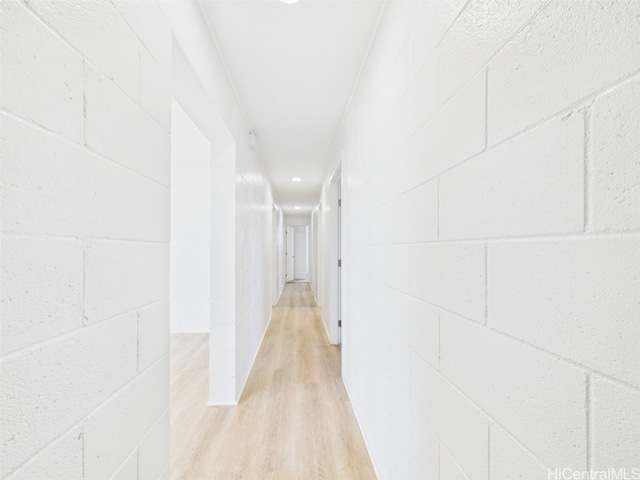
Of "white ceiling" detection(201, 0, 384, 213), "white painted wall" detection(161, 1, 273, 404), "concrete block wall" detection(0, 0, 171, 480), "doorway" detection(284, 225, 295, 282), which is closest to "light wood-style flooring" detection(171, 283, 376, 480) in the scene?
"white painted wall" detection(161, 1, 273, 404)

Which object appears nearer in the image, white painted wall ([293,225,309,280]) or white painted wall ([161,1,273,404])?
white painted wall ([161,1,273,404])

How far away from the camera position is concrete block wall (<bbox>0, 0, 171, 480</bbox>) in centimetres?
58

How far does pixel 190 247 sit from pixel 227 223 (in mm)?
2730

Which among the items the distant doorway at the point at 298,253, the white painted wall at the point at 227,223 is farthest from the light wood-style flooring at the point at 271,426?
the distant doorway at the point at 298,253

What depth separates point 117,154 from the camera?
35.1 inches

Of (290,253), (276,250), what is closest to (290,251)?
(290,253)

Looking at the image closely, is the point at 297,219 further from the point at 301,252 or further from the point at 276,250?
the point at 276,250

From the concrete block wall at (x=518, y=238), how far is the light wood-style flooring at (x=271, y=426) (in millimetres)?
753

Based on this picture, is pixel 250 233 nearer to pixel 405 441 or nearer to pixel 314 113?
pixel 314 113

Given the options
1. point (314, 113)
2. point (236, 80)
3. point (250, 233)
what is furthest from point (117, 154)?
point (250, 233)

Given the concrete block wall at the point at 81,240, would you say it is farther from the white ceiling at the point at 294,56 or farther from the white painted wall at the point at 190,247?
the white painted wall at the point at 190,247

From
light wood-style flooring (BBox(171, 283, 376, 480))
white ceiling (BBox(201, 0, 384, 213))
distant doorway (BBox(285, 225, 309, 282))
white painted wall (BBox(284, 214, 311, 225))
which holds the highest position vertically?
white ceiling (BBox(201, 0, 384, 213))

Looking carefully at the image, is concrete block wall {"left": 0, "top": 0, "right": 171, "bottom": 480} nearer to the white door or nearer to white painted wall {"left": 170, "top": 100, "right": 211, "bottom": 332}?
white painted wall {"left": 170, "top": 100, "right": 211, "bottom": 332}

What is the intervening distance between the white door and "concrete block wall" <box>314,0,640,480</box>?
1117 centimetres
